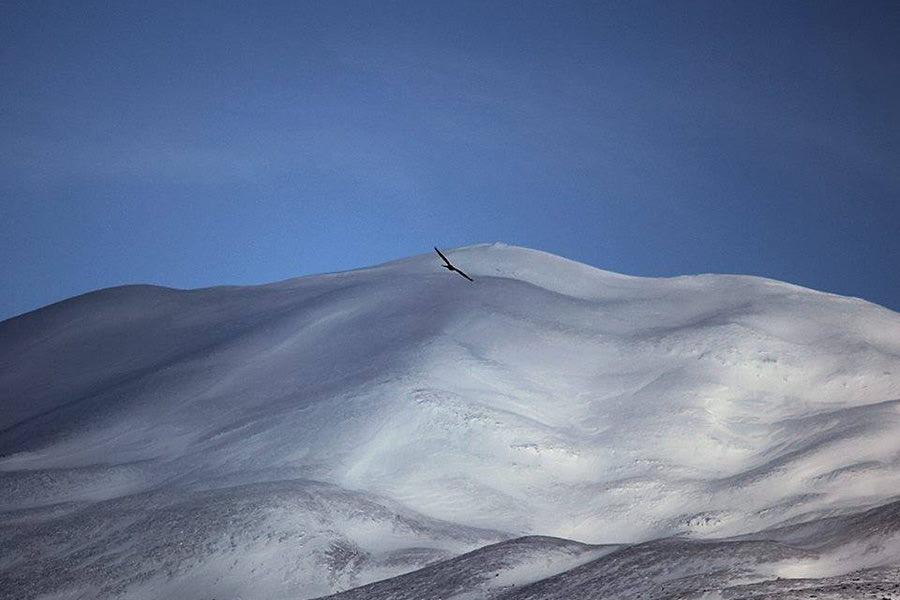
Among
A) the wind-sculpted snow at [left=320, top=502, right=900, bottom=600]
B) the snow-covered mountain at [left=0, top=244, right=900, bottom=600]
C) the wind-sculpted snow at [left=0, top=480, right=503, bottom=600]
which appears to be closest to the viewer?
the wind-sculpted snow at [left=320, top=502, right=900, bottom=600]

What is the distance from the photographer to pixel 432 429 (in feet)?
71.7

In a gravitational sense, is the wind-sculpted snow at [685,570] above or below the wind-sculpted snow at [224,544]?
below

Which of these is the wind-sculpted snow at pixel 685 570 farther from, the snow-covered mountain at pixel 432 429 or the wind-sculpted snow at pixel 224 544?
the wind-sculpted snow at pixel 224 544

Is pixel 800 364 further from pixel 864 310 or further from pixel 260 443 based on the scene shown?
pixel 260 443

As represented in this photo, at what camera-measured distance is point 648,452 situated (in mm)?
21672

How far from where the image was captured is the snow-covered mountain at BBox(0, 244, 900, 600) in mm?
16531

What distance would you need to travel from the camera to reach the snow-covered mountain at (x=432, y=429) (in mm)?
16531

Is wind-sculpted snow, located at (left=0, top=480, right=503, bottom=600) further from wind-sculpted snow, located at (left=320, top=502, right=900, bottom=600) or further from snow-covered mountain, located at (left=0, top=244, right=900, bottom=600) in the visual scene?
wind-sculpted snow, located at (left=320, top=502, right=900, bottom=600)

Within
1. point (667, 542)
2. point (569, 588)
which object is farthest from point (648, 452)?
point (569, 588)

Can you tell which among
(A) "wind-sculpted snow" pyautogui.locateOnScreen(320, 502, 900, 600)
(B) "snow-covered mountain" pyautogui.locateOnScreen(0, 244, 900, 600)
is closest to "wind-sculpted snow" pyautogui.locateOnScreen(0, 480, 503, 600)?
(B) "snow-covered mountain" pyautogui.locateOnScreen(0, 244, 900, 600)

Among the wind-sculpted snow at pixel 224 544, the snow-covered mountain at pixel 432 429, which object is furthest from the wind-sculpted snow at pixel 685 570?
the wind-sculpted snow at pixel 224 544

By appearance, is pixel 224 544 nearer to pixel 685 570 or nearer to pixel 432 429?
pixel 432 429

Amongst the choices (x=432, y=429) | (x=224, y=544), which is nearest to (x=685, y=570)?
(x=224, y=544)

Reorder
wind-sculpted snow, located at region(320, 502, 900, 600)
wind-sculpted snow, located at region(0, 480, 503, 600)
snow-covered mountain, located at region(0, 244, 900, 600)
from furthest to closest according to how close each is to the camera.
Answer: snow-covered mountain, located at region(0, 244, 900, 600), wind-sculpted snow, located at region(0, 480, 503, 600), wind-sculpted snow, located at region(320, 502, 900, 600)
